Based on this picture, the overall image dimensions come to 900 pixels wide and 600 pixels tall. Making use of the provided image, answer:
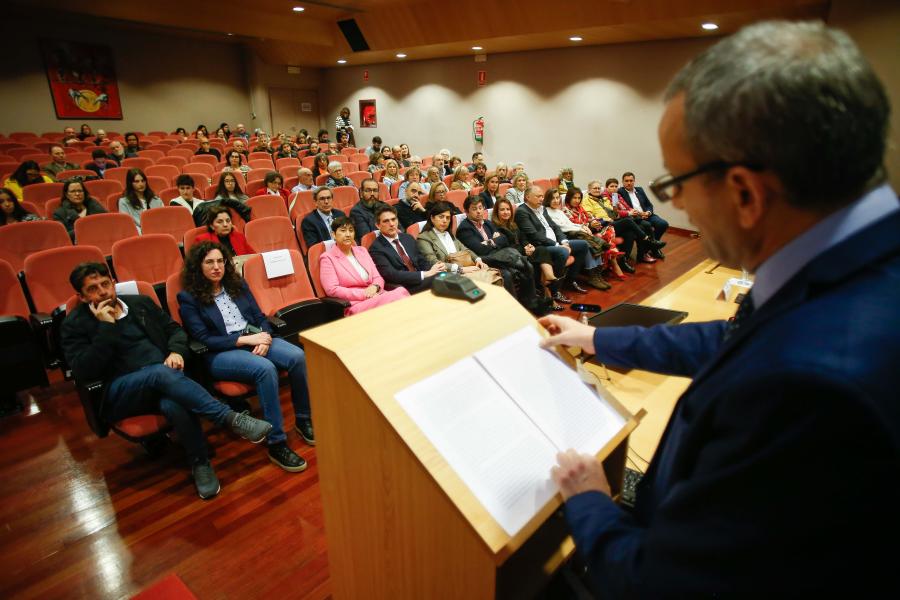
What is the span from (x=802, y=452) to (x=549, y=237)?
4905 mm

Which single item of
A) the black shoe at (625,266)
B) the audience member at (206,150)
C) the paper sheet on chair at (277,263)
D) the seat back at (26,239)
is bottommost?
the black shoe at (625,266)

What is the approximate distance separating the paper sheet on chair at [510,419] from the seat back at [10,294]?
3315 mm

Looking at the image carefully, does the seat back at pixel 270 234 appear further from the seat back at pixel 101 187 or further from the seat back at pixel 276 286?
the seat back at pixel 101 187

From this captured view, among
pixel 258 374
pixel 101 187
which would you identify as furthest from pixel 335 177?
pixel 258 374

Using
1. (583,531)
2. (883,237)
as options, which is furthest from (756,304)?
(583,531)

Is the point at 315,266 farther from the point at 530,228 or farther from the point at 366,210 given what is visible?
the point at 530,228

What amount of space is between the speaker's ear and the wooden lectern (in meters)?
11.1

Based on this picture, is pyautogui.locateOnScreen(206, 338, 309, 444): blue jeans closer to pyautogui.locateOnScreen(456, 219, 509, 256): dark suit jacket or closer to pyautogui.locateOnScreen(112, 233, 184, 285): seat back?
pyautogui.locateOnScreen(112, 233, 184, 285): seat back

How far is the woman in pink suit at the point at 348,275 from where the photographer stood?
10.6 ft

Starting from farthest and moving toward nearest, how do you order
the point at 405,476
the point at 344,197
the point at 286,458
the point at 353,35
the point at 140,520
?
the point at 353,35 < the point at 344,197 < the point at 286,458 < the point at 140,520 < the point at 405,476

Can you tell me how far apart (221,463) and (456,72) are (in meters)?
11.0

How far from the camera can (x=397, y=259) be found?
3770 millimetres

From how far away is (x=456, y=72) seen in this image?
1123 cm

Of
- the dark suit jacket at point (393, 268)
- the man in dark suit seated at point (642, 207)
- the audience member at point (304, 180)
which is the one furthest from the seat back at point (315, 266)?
the man in dark suit seated at point (642, 207)
